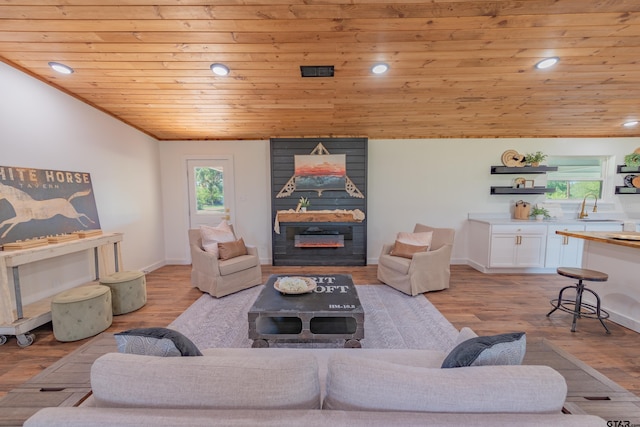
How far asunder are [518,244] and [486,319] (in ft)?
6.98

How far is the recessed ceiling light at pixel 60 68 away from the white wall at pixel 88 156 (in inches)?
12.0

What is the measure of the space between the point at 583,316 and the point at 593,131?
3.68m

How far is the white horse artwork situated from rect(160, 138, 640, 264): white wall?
190cm

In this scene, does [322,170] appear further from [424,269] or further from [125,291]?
[125,291]

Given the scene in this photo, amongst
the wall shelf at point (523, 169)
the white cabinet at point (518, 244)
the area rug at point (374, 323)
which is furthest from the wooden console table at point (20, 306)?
Result: the wall shelf at point (523, 169)

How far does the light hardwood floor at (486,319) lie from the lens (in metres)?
2.09

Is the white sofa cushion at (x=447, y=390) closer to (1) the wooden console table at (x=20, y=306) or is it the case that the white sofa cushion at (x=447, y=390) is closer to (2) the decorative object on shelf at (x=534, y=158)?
(1) the wooden console table at (x=20, y=306)

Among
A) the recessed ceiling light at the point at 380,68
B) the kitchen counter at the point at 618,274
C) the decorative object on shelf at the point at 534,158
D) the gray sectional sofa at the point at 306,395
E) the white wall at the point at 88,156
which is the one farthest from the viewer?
the decorative object on shelf at the point at 534,158

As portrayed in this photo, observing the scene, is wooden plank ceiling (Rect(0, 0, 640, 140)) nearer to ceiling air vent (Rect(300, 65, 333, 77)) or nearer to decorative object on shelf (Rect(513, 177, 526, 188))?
ceiling air vent (Rect(300, 65, 333, 77))

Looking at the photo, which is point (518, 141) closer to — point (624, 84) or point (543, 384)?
point (624, 84)

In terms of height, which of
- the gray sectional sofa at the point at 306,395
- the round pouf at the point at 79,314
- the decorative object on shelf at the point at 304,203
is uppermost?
the decorative object on shelf at the point at 304,203

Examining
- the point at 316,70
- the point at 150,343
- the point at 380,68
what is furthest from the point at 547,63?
the point at 150,343

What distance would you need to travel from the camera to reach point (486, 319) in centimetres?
282

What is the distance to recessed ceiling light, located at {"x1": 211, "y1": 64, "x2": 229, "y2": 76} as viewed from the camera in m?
2.85
